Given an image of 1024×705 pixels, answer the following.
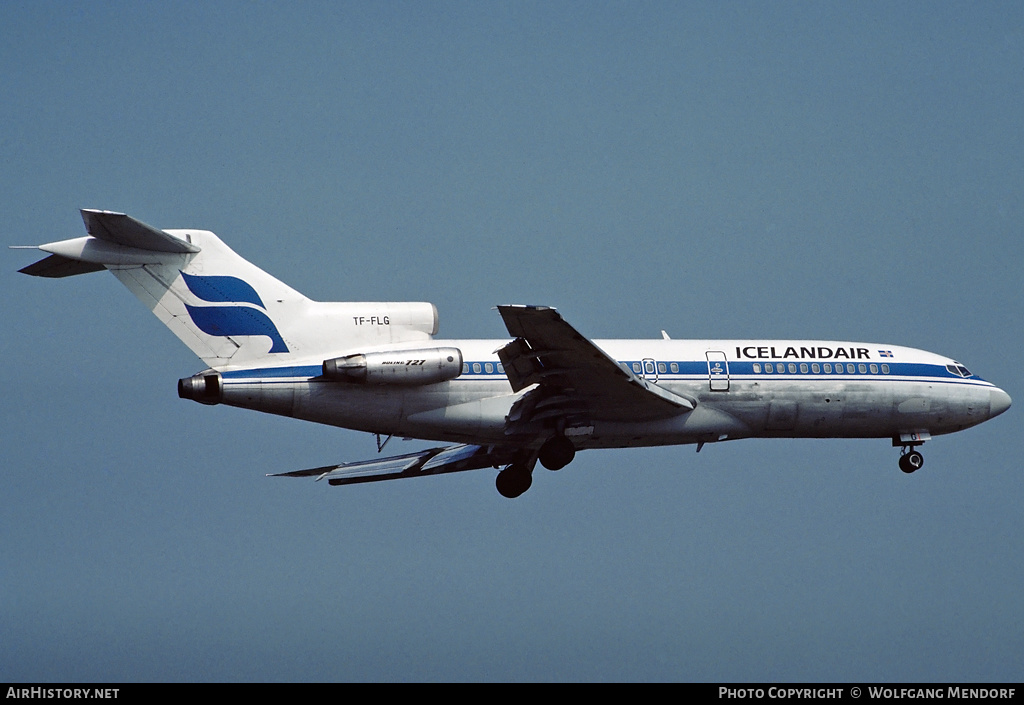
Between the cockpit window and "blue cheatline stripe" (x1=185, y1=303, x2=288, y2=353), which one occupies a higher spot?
the cockpit window

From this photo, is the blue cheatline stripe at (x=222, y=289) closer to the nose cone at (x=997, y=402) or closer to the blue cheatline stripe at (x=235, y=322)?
the blue cheatline stripe at (x=235, y=322)

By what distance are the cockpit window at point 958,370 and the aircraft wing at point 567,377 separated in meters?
8.50

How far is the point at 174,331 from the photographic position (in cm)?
3009

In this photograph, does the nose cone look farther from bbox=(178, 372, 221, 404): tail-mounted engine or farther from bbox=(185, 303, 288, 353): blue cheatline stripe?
bbox=(178, 372, 221, 404): tail-mounted engine

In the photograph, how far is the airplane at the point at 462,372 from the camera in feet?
97.7

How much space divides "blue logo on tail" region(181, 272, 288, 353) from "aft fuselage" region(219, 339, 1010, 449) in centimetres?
93

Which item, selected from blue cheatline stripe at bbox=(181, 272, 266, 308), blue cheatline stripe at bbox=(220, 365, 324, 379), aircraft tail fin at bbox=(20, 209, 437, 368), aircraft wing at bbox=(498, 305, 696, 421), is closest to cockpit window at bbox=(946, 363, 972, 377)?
aircraft wing at bbox=(498, 305, 696, 421)

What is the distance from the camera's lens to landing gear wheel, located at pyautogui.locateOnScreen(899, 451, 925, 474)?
36250 millimetres

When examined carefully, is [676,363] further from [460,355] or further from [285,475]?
[285,475]

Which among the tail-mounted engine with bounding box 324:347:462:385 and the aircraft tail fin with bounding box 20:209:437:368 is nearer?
the aircraft tail fin with bounding box 20:209:437:368

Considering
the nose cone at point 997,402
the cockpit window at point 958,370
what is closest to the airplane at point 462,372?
the cockpit window at point 958,370

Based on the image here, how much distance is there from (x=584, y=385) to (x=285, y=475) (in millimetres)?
8695

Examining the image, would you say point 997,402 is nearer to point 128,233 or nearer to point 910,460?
point 910,460
